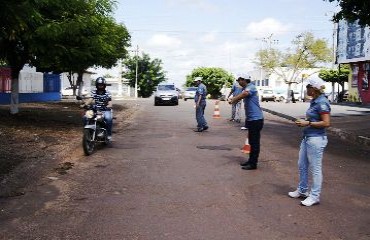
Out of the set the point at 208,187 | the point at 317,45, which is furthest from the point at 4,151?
the point at 317,45

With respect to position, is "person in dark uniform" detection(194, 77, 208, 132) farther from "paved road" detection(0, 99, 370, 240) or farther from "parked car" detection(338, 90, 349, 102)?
"parked car" detection(338, 90, 349, 102)

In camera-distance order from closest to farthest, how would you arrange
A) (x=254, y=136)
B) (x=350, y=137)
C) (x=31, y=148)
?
(x=254, y=136) → (x=31, y=148) → (x=350, y=137)

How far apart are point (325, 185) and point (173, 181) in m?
2.47

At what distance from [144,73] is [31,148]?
234 ft

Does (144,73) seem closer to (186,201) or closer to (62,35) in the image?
(62,35)

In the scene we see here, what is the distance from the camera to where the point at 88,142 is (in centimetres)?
1069

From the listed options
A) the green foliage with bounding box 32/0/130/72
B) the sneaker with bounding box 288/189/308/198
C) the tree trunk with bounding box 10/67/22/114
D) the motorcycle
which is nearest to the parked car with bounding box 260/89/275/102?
the green foliage with bounding box 32/0/130/72

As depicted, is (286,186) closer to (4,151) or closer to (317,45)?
(4,151)

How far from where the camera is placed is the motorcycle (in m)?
10.6

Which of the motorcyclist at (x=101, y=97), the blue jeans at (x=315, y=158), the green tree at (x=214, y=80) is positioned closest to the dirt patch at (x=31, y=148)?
the motorcyclist at (x=101, y=97)

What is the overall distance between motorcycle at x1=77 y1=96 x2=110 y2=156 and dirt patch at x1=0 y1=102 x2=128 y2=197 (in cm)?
47

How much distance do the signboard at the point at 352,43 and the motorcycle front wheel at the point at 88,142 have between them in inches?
1072

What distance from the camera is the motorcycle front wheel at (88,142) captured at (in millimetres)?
10492

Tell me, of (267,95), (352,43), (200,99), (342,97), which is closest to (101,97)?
(200,99)
